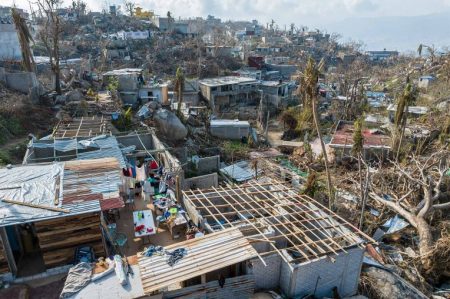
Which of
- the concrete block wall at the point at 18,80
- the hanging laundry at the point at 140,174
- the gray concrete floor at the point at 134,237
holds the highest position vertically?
the concrete block wall at the point at 18,80

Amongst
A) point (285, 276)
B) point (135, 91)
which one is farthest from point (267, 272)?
point (135, 91)

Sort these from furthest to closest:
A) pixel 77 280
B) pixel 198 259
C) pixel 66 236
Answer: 1. pixel 66 236
2. pixel 198 259
3. pixel 77 280

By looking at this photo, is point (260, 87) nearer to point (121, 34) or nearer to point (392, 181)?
point (392, 181)

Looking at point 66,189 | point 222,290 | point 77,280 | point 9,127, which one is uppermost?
point 66,189

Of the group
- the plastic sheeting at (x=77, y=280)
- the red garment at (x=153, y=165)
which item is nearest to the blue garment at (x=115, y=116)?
the red garment at (x=153, y=165)

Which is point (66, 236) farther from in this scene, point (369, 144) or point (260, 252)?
point (369, 144)

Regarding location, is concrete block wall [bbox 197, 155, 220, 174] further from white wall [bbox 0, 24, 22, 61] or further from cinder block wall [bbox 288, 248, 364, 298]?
white wall [bbox 0, 24, 22, 61]

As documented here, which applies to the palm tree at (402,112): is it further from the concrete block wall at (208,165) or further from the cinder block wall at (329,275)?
the cinder block wall at (329,275)
